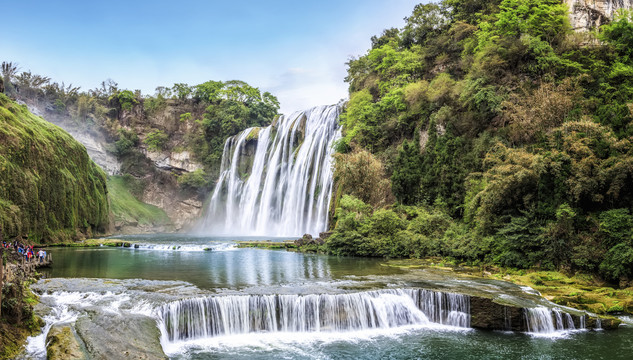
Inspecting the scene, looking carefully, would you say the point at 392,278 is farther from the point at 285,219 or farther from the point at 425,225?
the point at 285,219

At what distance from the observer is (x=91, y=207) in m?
39.3

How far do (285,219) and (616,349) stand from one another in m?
36.3

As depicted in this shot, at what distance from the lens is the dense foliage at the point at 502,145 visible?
16.0 meters

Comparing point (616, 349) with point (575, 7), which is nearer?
point (616, 349)

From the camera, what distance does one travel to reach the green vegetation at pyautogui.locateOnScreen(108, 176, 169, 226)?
5656cm

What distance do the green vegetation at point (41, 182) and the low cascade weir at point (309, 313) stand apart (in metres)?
14.3

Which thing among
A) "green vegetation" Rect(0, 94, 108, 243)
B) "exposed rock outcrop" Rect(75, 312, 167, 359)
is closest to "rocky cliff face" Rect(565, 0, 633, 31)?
"exposed rock outcrop" Rect(75, 312, 167, 359)

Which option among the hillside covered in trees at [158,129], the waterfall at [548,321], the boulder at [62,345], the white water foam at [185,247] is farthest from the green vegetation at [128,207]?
the waterfall at [548,321]

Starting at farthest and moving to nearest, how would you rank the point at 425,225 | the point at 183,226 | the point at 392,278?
the point at 183,226
the point at 425,225
the point at 392,278

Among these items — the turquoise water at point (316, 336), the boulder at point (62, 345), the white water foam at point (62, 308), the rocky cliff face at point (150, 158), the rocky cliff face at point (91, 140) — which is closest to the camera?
the boulder at point (62, 345)

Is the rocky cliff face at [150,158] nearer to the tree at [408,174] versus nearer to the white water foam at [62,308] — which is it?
the tree at [408,174]

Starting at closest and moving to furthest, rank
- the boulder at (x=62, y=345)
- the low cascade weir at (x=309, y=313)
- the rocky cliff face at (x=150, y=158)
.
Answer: the boulder at (x=62, y=345) → the low cascade weir at (x=309, y=313) → the rocky cliff face at (x=150, y=158)

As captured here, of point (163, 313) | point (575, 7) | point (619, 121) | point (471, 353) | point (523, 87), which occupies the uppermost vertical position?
point (575, 7)

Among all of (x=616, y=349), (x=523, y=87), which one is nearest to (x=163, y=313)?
(x=616, y=349)
